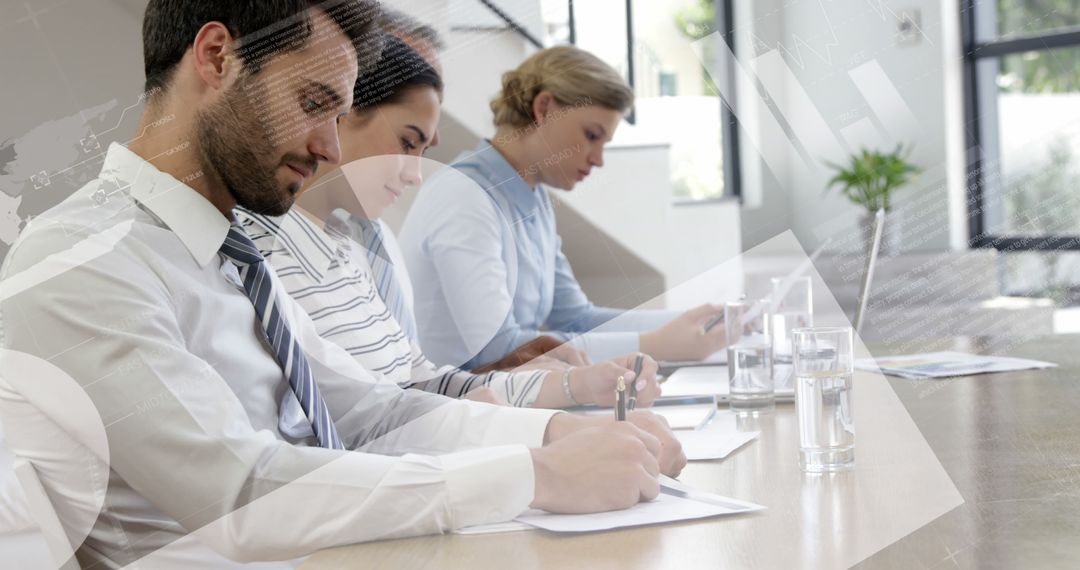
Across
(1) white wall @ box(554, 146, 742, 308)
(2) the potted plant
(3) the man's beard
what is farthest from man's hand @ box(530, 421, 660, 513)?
(2) the potted plant

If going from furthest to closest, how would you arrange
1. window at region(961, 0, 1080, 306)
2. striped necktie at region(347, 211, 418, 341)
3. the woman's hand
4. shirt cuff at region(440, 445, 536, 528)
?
window at region(961, 0, 1080, 306), striped necktie at region(347, 211, 418, 341), the woman's hand, shirt cuff at region(440, 445, 536, 528)

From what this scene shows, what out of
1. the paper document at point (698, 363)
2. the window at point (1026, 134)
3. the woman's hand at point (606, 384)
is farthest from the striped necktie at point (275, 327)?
the window at point (1026, 134)

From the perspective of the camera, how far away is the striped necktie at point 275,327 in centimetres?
98

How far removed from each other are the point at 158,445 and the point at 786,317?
869 mm

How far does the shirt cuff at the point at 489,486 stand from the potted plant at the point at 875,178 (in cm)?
405

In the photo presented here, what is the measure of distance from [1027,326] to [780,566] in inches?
62.0

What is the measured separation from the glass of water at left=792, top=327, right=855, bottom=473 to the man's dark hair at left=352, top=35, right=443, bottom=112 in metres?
0.76

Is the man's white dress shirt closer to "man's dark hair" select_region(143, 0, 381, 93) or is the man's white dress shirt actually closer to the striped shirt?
"man's dark hair" select_region(143, 0, 381, 93)

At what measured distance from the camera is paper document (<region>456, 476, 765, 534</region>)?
28.1 inches

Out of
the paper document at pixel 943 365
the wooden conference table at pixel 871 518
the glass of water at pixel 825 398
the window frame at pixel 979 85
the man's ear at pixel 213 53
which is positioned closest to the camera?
the wooden conference table at pixel 871 518

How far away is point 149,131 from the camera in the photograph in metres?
0.99

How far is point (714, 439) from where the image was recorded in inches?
40.7

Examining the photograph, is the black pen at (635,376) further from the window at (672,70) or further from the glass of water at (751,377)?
the window at (672,70)

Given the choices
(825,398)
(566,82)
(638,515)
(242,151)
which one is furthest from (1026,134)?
(638,515)
